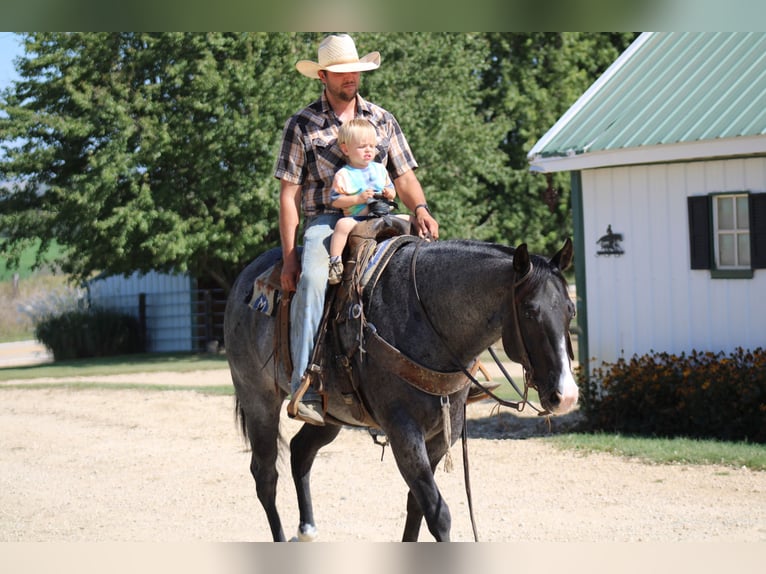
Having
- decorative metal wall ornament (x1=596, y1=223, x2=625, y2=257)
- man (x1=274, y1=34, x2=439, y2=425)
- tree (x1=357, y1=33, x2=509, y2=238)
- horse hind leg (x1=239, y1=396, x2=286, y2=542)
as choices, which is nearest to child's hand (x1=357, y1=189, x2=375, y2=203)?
man (x1=274, y1=34, x2=439, y2=425)

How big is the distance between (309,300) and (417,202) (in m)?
0.98

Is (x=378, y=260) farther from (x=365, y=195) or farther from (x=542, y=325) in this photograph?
(x=542, y=325)

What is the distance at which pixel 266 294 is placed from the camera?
21.8ft

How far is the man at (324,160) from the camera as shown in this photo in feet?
20.4

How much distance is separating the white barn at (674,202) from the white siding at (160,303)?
1737 cm

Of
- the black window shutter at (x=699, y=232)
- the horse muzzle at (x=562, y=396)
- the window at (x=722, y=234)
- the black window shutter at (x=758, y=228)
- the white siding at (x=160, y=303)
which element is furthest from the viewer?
the white siding at (x=160, y=303)

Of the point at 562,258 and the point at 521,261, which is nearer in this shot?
the point at 521,261

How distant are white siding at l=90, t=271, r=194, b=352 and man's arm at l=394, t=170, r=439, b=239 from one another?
22726 millimetres

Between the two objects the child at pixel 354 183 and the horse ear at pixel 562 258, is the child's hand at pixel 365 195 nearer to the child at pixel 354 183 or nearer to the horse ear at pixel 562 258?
the child at pixel 354 183

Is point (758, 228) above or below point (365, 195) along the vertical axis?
above

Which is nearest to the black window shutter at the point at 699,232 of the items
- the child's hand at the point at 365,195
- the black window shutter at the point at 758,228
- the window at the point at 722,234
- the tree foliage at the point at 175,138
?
the window at the point at 722,234

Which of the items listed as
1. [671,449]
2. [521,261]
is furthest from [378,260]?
[671,449]
